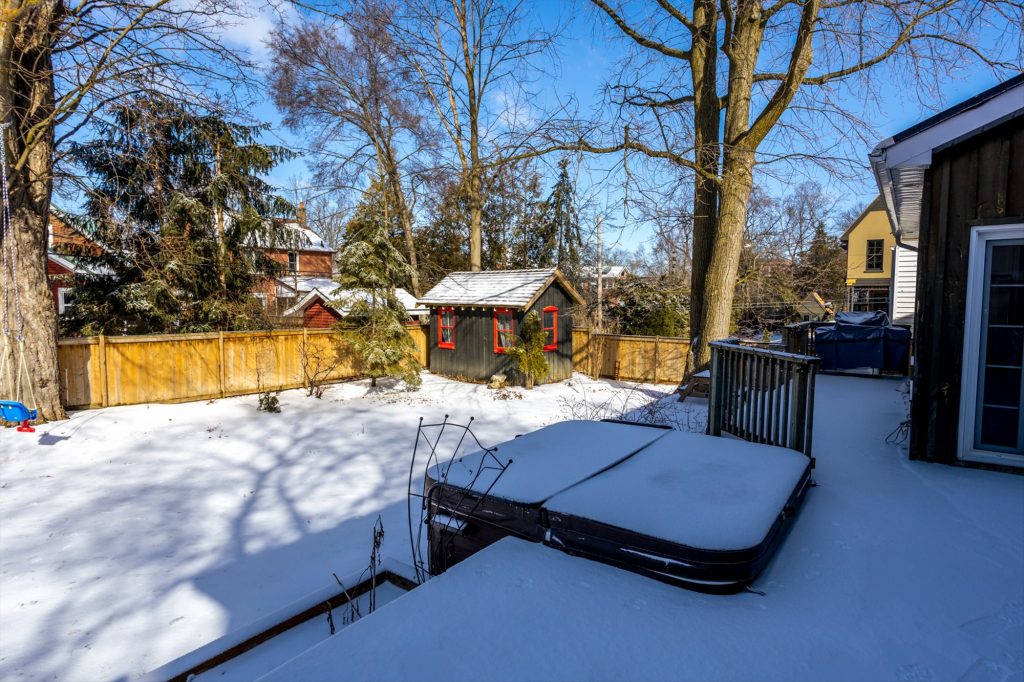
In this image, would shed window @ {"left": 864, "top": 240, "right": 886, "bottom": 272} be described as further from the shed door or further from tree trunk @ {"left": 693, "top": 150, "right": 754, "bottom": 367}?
the shed door

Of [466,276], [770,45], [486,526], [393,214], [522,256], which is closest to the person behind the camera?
[486,526]

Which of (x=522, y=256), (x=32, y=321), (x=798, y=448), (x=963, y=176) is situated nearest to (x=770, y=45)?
(x=963, y=176)

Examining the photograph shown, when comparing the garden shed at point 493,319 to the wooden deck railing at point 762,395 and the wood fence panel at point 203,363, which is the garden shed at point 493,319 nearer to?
the wood fence panel at point 203,363

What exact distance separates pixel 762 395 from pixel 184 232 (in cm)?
1294

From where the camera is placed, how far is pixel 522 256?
25969mm

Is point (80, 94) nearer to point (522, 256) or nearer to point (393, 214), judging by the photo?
point (393, 214)

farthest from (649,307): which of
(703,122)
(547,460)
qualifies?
(547,460)

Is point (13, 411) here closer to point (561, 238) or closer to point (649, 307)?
point (649, 307)

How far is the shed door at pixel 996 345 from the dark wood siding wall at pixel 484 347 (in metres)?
10.1

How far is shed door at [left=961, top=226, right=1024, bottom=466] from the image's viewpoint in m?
Answer: 3.70

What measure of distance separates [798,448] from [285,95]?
19518mm

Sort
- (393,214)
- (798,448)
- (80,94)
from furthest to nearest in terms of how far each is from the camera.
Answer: (393,214) < (80,94) < (798,448)

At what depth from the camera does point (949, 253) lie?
3.82m

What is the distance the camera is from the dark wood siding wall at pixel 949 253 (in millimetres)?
3621
